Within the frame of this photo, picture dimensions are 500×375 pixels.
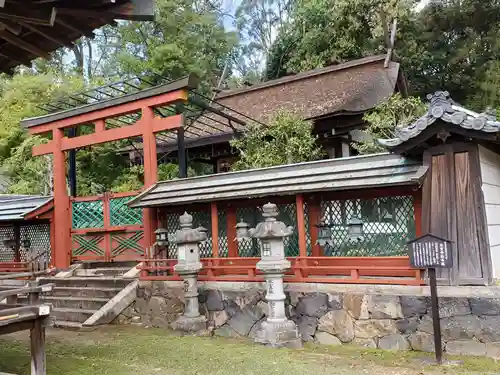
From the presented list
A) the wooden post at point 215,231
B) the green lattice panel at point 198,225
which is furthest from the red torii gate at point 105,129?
the wooden post at point 215,231

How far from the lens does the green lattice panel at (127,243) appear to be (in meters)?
10.8

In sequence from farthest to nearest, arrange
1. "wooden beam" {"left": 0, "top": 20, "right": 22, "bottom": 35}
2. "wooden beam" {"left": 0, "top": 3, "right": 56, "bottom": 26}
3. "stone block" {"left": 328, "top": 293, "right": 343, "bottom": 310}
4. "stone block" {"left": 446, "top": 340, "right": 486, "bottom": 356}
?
"stone block" {"left": 328, "top": 293, "right": 343, "bottom": 310} < "stone block" {"left": 446, "top": 340, "right": 486, "bottom": 356} < "wooden beam" {"left": 0, "top": 20, "right": 22, "bottom": 35} < "wooden beam" {"left": 0, "top": 3, "right": 56, "bottom": 26}

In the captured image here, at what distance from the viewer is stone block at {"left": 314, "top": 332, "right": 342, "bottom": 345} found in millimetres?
7242

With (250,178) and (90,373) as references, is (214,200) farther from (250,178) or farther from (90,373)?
(90,373)

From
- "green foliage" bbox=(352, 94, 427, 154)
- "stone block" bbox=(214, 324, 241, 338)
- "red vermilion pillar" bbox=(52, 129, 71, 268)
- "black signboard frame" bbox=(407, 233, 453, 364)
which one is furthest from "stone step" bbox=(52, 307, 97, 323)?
"green foliage" bbox=(352, 94, 427, 154)

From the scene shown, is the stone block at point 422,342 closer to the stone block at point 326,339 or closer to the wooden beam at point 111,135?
the stone block at point 326,339

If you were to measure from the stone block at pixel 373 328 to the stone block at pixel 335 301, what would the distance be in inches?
14.5

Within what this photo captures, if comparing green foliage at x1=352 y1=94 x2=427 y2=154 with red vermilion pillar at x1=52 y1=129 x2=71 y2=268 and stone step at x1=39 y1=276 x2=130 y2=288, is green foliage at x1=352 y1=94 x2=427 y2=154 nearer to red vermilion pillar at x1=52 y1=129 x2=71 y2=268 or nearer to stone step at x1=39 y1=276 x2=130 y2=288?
stone step at x1=39 y1=276 x2=130 y2=288

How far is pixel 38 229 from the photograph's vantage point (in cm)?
1289

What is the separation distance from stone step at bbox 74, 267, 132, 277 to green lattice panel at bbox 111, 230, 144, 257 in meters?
0.44

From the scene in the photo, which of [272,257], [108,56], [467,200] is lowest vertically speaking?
[272,257]

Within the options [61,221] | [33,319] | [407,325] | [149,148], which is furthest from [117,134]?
[407,325]

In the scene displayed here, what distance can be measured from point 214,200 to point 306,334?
2965 mm

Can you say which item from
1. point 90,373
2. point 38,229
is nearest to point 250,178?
point 90,373
